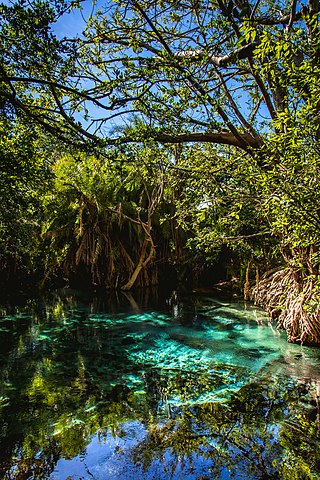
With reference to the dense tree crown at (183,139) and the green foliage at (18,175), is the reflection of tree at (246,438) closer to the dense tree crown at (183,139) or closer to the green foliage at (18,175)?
the dense tree crown at (183,139)

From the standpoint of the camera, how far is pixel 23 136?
6.06 metres

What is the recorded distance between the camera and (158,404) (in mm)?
3803

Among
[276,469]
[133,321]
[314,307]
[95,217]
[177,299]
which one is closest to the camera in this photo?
[276,469]

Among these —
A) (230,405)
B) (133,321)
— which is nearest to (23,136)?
(133,321)

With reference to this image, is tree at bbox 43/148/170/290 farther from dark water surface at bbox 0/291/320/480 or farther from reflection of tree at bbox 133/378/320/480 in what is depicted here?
reflection of tree at bbox 133/378/320/480

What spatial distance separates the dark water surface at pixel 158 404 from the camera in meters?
2.69

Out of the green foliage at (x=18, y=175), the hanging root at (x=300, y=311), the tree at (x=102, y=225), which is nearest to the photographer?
the hanging root at (x=300, y=311)

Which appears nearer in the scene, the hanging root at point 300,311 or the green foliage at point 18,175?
the hanging root at point 300,311

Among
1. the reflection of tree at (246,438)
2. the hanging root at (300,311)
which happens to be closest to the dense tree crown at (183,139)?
the hanging root at (300,311)

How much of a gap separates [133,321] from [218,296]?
4.83 m

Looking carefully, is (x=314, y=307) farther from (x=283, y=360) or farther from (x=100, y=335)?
(x=100, y=335)

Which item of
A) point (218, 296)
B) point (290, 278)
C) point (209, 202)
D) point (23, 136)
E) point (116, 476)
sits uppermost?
point (23, 136)

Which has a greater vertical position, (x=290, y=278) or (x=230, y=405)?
(x=290, y=278)

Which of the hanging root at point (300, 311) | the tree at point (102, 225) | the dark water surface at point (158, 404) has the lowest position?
the dark water surface at point (158, 404)
